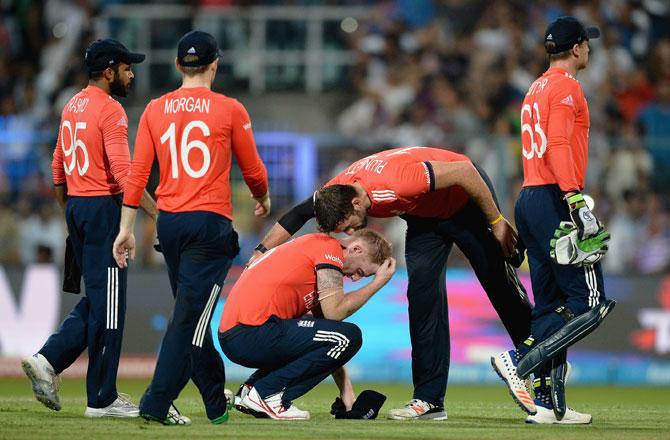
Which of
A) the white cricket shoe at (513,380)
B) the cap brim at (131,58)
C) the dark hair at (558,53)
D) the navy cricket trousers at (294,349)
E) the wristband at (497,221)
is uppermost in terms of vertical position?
the dark hair at (558,53)

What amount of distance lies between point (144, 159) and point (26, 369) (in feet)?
6.06

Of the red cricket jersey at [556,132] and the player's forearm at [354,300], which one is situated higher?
the red cricket jersey at [556,132]

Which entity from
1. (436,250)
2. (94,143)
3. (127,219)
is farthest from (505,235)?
(94,143)

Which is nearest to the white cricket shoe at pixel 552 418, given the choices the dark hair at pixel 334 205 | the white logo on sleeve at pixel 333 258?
the white logo on sleeve at pixel 333 258

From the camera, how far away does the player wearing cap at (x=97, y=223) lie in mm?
8156

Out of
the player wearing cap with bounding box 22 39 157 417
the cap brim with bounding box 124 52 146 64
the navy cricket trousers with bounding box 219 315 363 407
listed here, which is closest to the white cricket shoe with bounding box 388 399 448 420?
the navy cricket trousers with bounding box 219 315 363 407

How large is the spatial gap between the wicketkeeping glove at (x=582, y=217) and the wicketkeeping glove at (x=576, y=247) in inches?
1.5

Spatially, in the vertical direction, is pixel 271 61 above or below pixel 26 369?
above

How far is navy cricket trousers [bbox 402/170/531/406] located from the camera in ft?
27.6

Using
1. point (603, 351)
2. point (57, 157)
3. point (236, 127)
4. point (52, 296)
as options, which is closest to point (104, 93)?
point (57, 157)

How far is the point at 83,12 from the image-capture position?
1864 centimetres

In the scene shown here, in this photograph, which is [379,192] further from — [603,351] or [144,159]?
[603,351]

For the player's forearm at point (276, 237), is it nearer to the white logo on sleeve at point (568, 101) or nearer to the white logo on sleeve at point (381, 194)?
the white logo on sleeve at point (381, 194)

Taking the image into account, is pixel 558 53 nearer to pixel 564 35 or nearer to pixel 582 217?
pixel 564 35
